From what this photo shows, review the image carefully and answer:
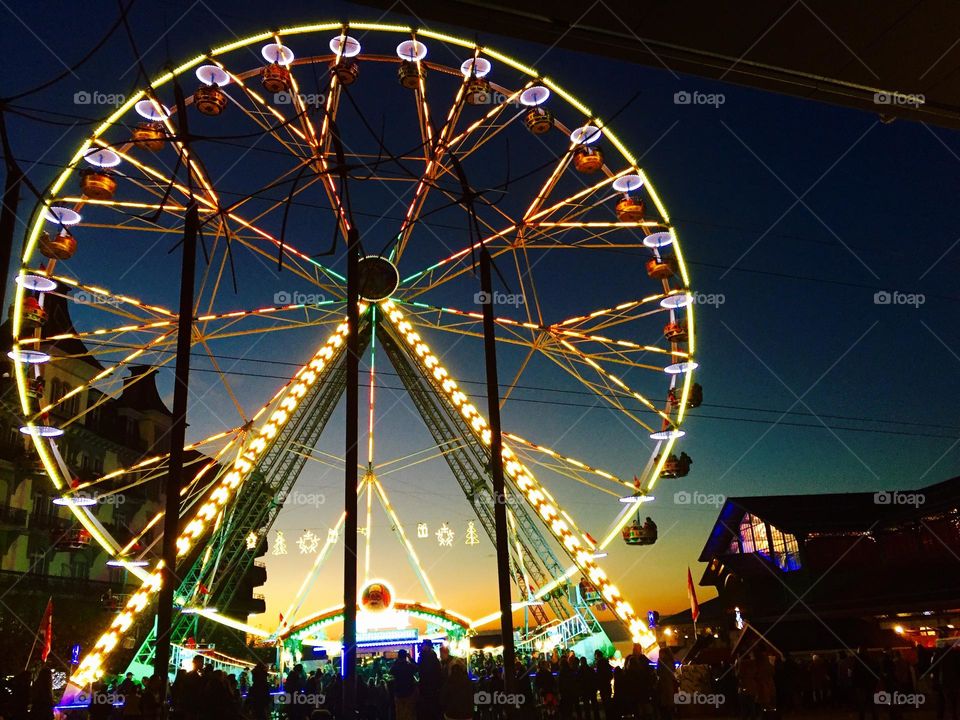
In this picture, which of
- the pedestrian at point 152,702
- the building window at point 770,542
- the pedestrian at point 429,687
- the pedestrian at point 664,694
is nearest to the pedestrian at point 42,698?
the pedestrian at point 152,702

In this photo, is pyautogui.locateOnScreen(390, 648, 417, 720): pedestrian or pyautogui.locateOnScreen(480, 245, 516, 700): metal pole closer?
pyautogui.locateOnScreen(480, 245, 516, 700): metal pole

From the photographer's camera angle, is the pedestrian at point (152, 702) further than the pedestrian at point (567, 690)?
No

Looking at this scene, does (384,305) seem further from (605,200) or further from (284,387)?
(605,200)

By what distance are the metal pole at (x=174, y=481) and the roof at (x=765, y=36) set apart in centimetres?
463

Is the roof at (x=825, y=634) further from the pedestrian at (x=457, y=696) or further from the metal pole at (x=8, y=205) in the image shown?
the metal pole at (x=8, y=205)

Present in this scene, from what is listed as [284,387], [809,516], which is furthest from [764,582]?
[284,387]

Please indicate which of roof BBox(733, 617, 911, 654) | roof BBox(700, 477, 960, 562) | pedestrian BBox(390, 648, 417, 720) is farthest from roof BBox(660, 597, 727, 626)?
pedestrian BBox(390, 648, 417, 720)

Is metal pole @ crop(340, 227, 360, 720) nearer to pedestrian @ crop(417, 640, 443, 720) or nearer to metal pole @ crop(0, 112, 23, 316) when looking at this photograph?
pedestrian @ crop(417, 640, 443, 720)

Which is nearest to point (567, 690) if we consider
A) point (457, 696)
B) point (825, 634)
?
point (457, 696)

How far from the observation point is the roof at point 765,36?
33.0ft

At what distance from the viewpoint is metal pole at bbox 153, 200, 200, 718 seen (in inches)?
396

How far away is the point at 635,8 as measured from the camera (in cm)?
1012

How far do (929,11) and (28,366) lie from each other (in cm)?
2161

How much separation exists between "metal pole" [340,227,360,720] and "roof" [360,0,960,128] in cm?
389
